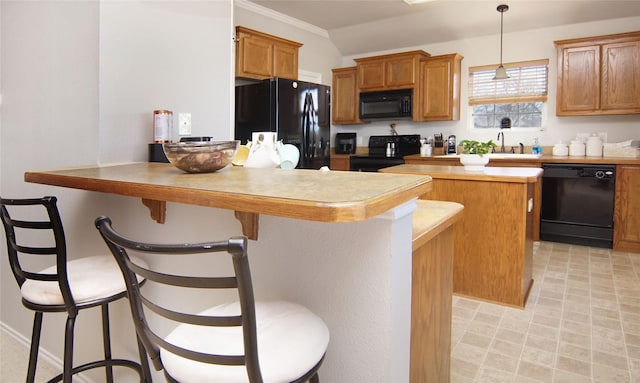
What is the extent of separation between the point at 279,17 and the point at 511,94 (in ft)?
10.1

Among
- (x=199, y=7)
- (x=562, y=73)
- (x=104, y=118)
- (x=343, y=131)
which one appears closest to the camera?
(x=104, y=118)

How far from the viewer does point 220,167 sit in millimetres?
1523

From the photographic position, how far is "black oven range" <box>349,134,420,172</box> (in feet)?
18.6

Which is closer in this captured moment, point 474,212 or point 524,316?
point 524,316

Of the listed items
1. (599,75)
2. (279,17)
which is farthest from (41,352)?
(599,75)

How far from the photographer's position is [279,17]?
17.8 feet

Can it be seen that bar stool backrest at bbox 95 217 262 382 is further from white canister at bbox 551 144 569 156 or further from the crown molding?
white canister at bbox 551 144 569 156

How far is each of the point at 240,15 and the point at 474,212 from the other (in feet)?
11.7

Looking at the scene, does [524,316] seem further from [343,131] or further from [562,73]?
[343,131]

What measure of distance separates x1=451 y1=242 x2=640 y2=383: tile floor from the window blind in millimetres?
2482

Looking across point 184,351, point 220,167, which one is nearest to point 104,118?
point 220,167

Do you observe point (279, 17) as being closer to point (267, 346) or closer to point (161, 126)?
point (161, 126)

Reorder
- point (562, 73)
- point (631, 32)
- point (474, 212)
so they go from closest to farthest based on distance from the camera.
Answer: point (474, 212), point (631, 32), point (562, 73)

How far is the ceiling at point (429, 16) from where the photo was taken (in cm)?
462
